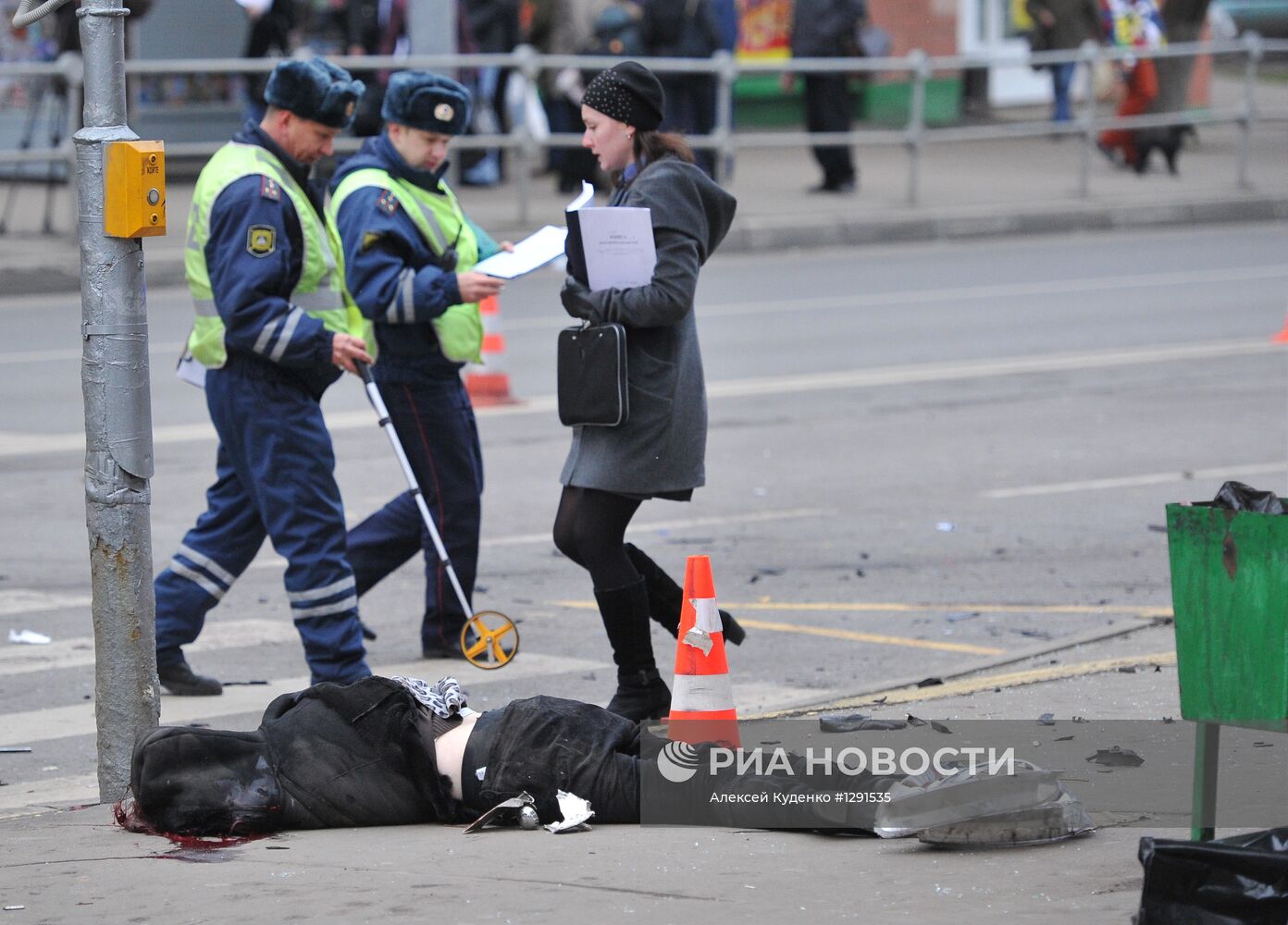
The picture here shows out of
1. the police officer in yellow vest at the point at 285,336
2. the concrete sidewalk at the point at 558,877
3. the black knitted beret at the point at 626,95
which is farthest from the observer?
the police officer in yellow vest at the point at 285,336

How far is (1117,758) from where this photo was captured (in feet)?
19.0

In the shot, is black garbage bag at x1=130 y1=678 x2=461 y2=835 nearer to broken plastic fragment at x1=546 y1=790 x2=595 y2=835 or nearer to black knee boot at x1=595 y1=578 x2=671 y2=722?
broken plastic fragment at x1=546 y1=790 x2=595 y2=835

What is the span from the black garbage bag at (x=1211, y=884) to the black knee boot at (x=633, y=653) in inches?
94.8

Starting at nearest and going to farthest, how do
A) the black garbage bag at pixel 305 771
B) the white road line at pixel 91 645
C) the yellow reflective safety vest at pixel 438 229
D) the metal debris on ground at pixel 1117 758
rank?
the black garbage bag at pixel 305 771
the metal debris on ground at pixel 1117 758
the yellow reflective safety vest at pixel 438 229
the white road line at pixel 91 645

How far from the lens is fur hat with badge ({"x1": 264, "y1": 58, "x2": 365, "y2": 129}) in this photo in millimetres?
6625

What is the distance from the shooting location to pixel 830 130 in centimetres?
2214

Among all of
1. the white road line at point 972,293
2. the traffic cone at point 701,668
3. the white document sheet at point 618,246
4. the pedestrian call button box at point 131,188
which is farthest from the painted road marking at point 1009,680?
the white road line at point 972,293

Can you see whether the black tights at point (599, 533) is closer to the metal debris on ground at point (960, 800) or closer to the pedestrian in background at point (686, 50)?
the metal debris on ground at point (960, 800)

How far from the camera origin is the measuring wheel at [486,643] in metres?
7.08

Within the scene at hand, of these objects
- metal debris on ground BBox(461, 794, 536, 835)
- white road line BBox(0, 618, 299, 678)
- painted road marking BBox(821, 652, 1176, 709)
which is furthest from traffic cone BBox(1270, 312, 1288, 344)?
metal debris on ground BBox(461, 794, 536, 835)

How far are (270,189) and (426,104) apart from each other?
0.88 m

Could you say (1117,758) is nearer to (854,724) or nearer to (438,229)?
(854,724)

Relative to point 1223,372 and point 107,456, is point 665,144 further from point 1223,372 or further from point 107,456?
point 1223,372

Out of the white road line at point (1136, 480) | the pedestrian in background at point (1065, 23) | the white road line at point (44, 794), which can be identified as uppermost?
the pedestrian in background at point (1065, 23)
